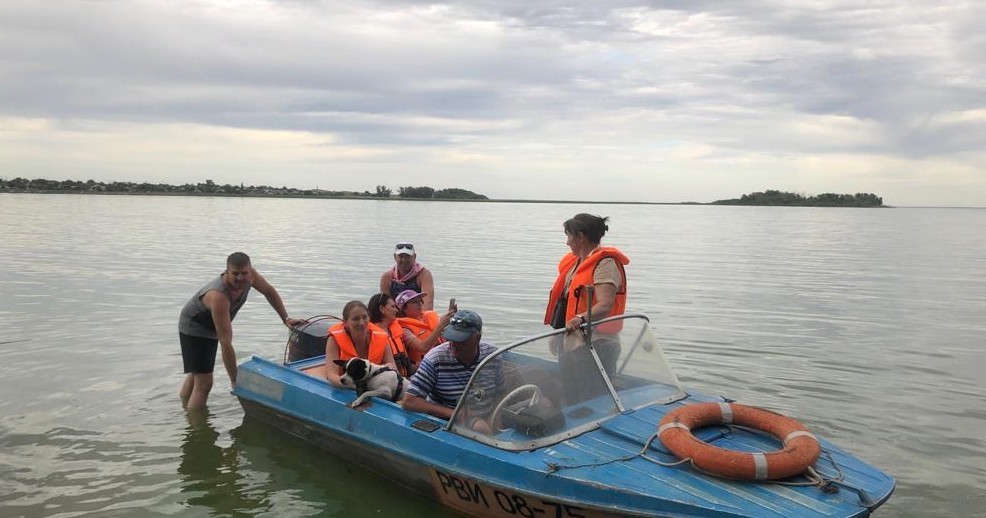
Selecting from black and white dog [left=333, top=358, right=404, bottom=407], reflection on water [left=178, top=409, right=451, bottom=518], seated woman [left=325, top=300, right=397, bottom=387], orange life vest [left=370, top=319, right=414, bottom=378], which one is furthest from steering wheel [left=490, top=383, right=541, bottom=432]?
orange life vest [left=370, top=319, right=414, bottom=378]

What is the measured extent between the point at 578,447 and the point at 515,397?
573 mm

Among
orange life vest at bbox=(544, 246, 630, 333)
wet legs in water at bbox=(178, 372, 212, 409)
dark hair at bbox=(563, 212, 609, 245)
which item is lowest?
wet legs in water at bbox=(178, 372, 212, 409)

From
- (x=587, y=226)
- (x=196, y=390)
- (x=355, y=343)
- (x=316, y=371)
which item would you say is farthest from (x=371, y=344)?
(x=196, y=390)

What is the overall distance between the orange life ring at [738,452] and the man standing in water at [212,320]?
428cm

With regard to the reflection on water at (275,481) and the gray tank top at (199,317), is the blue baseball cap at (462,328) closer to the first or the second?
the reflection on water at (275,481)

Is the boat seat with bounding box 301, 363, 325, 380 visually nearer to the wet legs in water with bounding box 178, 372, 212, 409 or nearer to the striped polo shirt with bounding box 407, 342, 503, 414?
the wet legs in water with bounding box 178, 372, 212, 409

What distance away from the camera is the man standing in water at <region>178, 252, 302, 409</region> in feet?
24.0

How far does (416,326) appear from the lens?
7.54m

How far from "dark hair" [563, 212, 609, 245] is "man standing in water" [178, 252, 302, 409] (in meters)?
3.11

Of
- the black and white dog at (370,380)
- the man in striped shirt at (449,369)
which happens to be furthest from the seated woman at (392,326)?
the man in striped shirt at (449,369)

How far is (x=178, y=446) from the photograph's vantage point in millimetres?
7281

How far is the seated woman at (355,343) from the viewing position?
6668 millimetres

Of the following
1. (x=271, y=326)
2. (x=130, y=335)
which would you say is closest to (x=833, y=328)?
(x=271, y=326)

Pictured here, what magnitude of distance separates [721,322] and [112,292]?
12.8 metres
